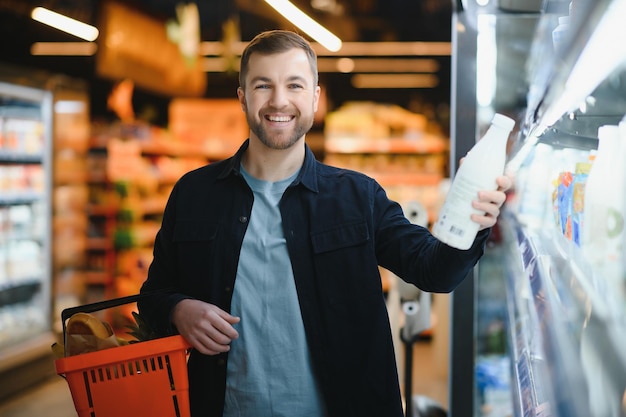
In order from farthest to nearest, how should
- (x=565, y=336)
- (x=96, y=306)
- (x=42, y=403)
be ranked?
1. (x=42, y=403)
2. (x=96, y=306)
3. (x=565, y=336)

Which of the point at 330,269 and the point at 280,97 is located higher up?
the point at 280,97

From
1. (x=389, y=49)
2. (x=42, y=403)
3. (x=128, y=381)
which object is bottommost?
(x=42, y=403)

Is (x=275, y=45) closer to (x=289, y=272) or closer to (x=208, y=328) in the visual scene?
(x=289, y=272)

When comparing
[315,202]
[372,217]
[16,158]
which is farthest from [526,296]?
[16,158]

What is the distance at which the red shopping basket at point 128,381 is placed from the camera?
1542 millimetres

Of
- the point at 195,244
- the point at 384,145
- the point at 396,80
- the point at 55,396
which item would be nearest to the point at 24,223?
the point at 55,396

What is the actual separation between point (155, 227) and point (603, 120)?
7.36m

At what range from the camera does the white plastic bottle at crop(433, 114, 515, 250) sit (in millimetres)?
1347

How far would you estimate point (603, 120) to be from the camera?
111 centimetres

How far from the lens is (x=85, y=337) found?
162 centimetres

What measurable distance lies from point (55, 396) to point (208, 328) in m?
4.37

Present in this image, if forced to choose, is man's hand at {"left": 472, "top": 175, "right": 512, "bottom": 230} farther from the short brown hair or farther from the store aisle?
the store aisle

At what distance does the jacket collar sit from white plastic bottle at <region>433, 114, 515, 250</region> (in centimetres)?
51

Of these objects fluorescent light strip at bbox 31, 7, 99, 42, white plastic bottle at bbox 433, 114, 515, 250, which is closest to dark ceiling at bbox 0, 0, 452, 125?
fluorescent light strip at bbox 31, 7, 99, 42
